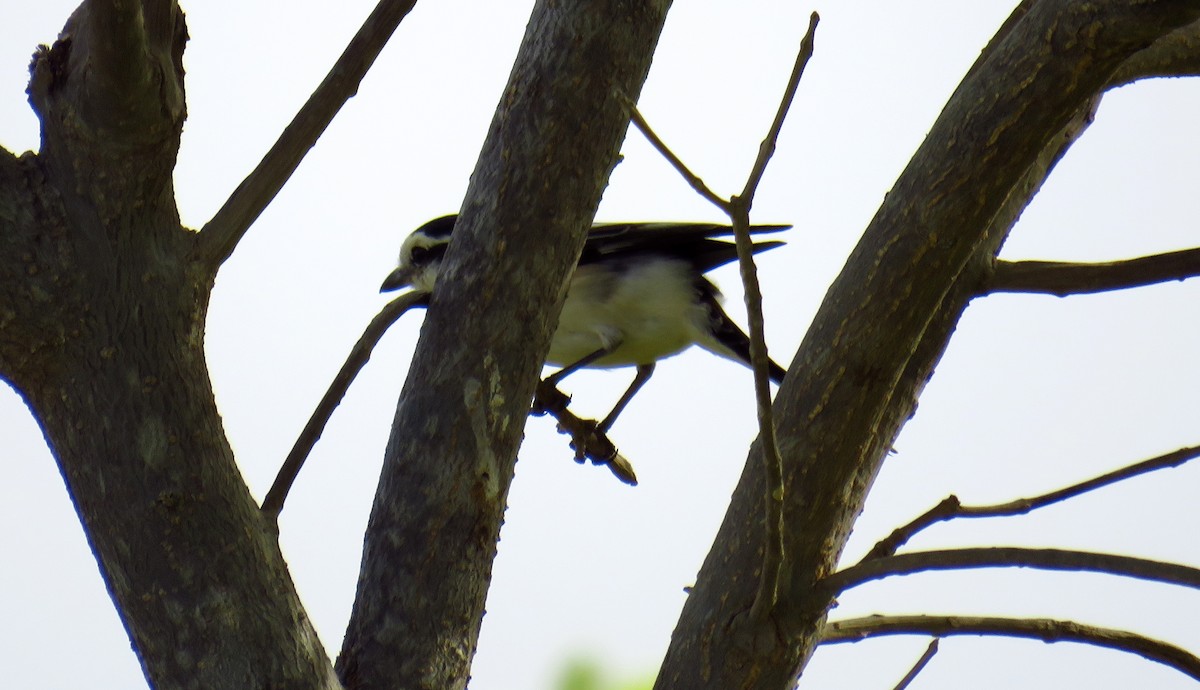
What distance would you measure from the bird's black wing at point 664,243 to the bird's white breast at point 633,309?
56 mm

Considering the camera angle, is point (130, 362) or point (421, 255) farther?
point (421, 255)

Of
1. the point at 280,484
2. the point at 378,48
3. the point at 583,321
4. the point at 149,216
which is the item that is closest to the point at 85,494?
the point at 280,484

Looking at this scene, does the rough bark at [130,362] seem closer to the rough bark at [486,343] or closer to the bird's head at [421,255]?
the rough bark at [486,343]

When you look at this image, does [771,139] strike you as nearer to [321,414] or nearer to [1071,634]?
[321,414]

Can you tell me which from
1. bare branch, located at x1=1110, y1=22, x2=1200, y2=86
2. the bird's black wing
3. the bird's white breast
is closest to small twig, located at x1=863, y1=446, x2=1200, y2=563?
bare branch, located at x1=1110, y1=22, x2=1200, y2=86

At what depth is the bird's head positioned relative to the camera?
6.55m

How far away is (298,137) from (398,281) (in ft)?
→ 14.2

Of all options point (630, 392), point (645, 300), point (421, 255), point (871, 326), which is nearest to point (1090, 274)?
point (871, 326)

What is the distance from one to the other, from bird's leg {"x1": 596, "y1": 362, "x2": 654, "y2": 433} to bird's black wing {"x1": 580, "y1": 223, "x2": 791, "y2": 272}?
0.58 m

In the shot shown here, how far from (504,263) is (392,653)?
0.92 metres

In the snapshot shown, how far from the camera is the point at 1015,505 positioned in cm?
281

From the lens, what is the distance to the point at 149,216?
2.33m

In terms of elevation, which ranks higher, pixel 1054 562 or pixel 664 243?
pixel 664 243

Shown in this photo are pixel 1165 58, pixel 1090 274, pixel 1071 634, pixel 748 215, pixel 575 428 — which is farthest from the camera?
pixel 575 428
